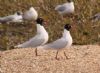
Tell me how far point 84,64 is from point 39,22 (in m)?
1.55

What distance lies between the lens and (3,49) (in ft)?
36.9

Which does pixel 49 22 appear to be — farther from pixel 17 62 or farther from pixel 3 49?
pixel 17 62

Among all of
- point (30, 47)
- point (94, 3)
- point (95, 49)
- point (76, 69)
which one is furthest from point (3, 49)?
point (94, 3)

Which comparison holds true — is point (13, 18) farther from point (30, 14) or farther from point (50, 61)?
point (50, 61)

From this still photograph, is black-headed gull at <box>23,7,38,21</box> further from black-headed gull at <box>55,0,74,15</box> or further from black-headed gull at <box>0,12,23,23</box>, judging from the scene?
black-headed gull at <box>55,0,74,15</box>

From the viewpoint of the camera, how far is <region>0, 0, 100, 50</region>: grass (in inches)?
464

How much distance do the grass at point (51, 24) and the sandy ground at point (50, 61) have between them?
1.35 meters

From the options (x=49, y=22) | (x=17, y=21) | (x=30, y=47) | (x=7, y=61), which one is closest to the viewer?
(x=7, y=61)

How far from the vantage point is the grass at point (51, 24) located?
1177cm

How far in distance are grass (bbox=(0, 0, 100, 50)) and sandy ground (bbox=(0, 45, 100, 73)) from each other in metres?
1.35

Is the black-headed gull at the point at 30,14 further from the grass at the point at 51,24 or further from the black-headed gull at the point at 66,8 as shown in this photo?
the black-headed gull at the point at 66,8

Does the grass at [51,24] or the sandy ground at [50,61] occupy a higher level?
the grass at [51,24]

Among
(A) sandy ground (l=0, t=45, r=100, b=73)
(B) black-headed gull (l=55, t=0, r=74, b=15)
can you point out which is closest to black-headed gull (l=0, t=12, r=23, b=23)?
(B) black-headed gull (l=55, t=0, r=74, b=15)

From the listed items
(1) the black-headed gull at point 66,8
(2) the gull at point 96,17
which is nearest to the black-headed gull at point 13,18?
(1) the black-headed gull at point 66,8
